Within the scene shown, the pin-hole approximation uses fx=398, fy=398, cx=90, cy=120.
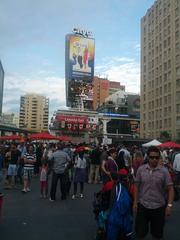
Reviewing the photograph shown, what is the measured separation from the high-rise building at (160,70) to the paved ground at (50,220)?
78248 millimetres

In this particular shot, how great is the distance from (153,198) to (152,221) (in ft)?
1.04

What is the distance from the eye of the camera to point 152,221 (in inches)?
209

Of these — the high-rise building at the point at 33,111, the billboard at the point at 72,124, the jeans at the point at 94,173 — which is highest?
the high-rise building at the point at 33,111

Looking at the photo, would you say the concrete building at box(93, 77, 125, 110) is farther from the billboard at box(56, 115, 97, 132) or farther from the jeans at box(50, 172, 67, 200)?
the jeans at box(50, 172, 67, 200)

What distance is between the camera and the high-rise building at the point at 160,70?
303ft

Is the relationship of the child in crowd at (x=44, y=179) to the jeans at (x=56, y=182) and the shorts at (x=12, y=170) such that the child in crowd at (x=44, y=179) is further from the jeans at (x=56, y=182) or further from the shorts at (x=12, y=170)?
the shorts at (x=12, y=170)

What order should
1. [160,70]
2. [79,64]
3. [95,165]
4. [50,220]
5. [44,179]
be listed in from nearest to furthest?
[50,220] → [44,179] → [95,165] → [160,70] → [79,64]

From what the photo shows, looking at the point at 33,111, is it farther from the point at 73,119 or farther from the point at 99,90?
the point at 73,119

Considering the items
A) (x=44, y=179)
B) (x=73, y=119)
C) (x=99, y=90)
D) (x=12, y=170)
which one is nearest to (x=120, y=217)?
(x=44, y=179)

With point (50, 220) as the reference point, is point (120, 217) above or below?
above

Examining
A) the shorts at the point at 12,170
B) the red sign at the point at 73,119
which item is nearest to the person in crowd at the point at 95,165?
the shorts at the point at 12,170

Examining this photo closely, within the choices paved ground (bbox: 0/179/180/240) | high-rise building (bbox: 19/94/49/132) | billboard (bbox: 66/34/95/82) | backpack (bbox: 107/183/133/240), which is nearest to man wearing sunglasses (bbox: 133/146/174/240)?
backpack (bbox: 107/183/133/240)

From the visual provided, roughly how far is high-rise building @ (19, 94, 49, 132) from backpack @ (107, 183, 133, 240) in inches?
7117

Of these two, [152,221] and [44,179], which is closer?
[152,221]
